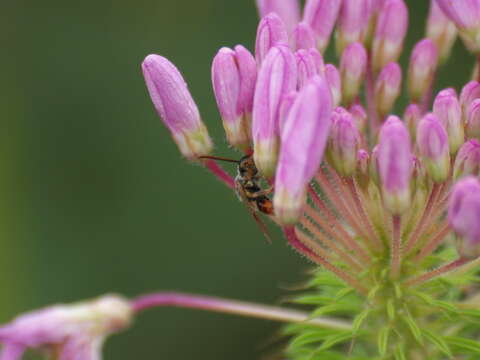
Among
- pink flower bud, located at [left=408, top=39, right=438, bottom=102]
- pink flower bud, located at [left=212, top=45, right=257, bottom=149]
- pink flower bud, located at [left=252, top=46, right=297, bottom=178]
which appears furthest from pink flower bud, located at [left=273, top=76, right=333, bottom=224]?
pink flower bud, located at [left=408, top=39, right=438, bottom=102]

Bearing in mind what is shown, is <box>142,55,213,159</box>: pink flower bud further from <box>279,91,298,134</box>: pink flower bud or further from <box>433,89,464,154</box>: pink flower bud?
<box>433,89,464,154</box>: pink flower bud

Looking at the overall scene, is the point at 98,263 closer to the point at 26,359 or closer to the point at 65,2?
the point at 26,359

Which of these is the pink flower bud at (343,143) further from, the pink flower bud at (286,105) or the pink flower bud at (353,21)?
the pink flower bud at (353,21)

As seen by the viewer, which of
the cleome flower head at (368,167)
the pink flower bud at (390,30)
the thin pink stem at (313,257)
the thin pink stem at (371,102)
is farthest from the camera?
the pink flower bud at (390,30)

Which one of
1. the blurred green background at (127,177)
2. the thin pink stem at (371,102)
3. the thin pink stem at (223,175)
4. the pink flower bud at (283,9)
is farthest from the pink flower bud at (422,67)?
the blurred green background at (127,177)

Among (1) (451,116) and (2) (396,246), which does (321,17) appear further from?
(2) (396,246)

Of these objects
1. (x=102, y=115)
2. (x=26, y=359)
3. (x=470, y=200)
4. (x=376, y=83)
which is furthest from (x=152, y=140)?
(x=470, y=200)

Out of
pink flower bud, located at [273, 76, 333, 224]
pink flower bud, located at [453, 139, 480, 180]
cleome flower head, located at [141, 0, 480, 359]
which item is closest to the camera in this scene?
pink flower bud, located at [273, 76, 333, 224]
